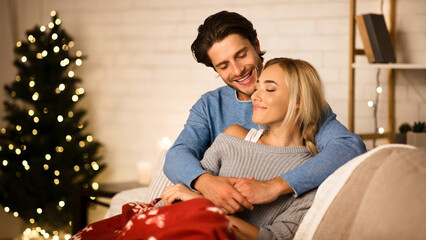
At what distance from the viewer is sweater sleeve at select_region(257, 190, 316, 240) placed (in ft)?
4.94

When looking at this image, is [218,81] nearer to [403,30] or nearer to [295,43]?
[295,43]

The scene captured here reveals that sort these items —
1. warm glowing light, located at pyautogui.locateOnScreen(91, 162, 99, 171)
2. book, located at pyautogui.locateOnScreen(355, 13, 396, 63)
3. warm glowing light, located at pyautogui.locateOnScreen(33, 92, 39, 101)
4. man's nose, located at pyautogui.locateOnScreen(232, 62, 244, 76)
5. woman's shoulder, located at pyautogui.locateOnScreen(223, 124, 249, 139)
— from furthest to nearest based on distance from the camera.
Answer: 1. warm glowing light, located at pyautogui.locateOnScreen(91, 162, 99, 171)
2. warm glowing light, located at pyautogui.locateOnScreen(33, 92, 39, 101)
3. book, located at pyautogui.locateOnScreen(355, 13, 396, 63)
4. man's nose, located at pyautogui.locateOnScreen(232, 62, 244, 76)
5. woman's shoulder, located at pyautogui.locateOnScreen(223, 124, 249, 139)

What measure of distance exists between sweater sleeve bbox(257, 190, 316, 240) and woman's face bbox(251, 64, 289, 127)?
0.30m

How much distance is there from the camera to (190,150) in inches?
75.8

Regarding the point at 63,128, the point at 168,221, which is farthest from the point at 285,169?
the point at 63,128

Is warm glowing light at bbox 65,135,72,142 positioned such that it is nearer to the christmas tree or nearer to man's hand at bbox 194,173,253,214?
the christmas tree

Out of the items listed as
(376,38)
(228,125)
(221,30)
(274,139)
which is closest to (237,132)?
(274,139)

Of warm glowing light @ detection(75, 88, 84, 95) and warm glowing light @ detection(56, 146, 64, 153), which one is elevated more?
warm glowing light @ detection(75, 88, 84, 95)

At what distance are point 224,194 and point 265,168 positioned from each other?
215 mm

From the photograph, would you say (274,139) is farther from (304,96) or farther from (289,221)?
(289,221)

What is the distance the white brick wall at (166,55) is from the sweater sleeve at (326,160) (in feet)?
6.14

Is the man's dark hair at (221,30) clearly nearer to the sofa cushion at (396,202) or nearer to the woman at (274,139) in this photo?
the woman at (274,139)

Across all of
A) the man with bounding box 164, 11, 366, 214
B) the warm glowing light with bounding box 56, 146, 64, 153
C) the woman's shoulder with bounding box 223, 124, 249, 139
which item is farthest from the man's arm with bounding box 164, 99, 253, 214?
the warm glowing light with bounding box 56, 146, 64, 153

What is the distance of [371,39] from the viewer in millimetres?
3076
